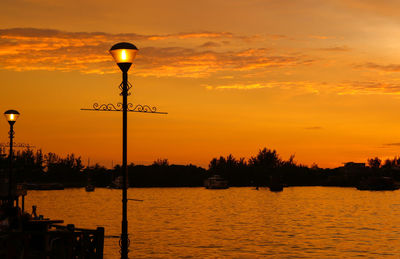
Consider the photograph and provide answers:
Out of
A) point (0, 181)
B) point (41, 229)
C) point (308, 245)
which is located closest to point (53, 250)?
point (41, 229)

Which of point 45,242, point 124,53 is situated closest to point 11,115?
point 45,242

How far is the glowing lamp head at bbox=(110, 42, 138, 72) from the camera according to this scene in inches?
773

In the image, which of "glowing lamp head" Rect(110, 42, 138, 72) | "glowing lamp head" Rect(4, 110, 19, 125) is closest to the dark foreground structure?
"glowing lamp head" Rect(4, 110, 19, 125)

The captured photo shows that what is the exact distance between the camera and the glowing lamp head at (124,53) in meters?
19.6

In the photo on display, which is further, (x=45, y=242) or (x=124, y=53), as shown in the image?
(x=45, y=242)

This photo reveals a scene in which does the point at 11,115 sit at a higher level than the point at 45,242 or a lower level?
higher

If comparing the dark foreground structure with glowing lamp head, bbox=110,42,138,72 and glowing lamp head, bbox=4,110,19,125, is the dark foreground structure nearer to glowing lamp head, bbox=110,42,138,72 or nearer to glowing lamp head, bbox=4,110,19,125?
glowing lamp head, bbox=4,110,19,125

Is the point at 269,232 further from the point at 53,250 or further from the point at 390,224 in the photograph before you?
the point at 53,250

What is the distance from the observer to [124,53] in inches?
775

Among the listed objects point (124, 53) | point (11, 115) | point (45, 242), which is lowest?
point (45, 242)

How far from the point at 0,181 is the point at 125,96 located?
29.5 meters

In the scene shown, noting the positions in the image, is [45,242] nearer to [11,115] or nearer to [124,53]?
[124,53]

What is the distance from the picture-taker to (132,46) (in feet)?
64.5

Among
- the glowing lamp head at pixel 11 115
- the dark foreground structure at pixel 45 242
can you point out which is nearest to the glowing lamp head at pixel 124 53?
the dark foreground structure at pixel 45 242
